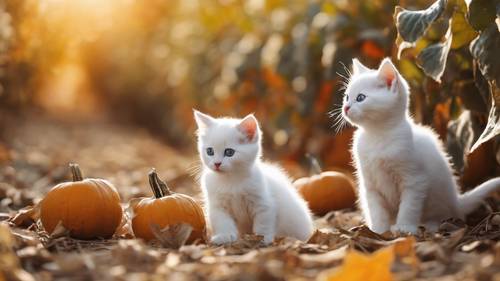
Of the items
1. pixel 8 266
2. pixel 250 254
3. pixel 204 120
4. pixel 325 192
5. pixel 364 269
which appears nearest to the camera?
pixel 364 269

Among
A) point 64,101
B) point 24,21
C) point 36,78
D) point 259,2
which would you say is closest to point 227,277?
point 24,21

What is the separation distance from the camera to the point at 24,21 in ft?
23.0

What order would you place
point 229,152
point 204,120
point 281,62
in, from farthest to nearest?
point 281,62 < point 204,120 < point 229,152

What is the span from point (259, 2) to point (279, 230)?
517cm

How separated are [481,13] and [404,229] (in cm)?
107

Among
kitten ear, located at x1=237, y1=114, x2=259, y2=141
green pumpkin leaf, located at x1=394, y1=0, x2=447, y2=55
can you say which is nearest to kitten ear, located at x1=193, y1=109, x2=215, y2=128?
kitten ear, located at x1=237, y1=114, x2=259, y2=141

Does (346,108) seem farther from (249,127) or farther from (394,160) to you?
(249,127)

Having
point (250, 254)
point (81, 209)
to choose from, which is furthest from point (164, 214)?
point (250, 254)

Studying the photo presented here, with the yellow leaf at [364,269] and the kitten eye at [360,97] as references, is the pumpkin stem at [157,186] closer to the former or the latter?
the kitten eye at [360,97]

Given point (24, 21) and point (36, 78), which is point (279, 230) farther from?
point (36, 78)

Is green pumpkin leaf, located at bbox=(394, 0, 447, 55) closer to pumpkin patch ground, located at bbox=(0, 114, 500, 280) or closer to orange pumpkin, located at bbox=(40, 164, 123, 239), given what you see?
pumpkin patch ground, located at bbox=(0, 114, 500, 280)

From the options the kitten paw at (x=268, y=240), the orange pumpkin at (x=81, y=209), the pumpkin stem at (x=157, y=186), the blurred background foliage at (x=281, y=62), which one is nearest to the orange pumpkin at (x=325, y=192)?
the blurred background foliage at (x=281, y=62)

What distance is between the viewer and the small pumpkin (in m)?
3.14

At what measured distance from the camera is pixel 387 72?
10.7 feet
